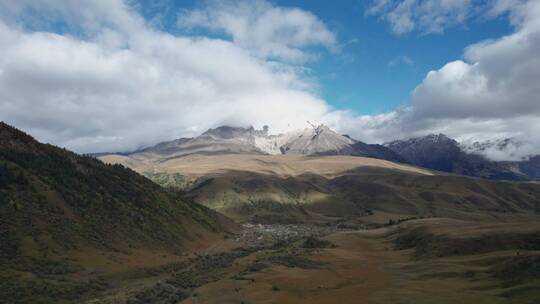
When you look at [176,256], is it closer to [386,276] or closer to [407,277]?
[386,276]

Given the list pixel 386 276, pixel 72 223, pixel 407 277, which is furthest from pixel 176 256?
pixel 407 277

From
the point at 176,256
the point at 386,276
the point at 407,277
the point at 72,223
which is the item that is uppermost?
the point at 72,223

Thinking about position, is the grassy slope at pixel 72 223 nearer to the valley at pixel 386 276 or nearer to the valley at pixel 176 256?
the valley at pixel 176 256

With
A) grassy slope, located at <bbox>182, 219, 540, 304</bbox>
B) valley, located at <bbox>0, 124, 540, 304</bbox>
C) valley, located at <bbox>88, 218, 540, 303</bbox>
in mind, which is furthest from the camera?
valley, located at <bbox>0, 124, 540, 304</bbox>

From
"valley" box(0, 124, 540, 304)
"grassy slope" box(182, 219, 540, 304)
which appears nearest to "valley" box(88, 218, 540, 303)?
"grassy slope" box(182, 219, 540, 304)

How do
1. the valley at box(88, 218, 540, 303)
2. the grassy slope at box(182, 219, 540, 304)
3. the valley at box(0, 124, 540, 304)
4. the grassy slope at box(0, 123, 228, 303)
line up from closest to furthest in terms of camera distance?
the grassy slope at box(182, 219, 540, 304), the valley at box(88, 218, 540, 303), the valley at box(0, 124, 540, 304), the grassy slope at box(0, 123, 228, 303)

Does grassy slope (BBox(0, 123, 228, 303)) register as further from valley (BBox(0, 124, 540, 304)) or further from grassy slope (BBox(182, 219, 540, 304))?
grassy slope (BBox(182, 219, 540, 304))

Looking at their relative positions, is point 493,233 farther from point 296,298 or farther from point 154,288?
point 154,288

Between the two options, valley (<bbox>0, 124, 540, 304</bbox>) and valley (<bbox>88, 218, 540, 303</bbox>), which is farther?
valley (<bbox>0, 124, 540, 304</bbox>)

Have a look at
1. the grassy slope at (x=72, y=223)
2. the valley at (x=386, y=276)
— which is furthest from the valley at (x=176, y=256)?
the grassy slope at (x=72, y=223)
